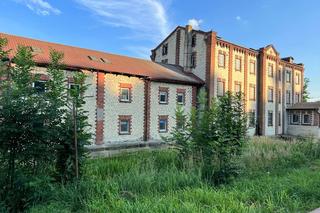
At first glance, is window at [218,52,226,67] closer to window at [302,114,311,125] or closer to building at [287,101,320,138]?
building at [287,101,320,138]

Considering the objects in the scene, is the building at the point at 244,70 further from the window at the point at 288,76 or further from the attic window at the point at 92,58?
the attic window at the point at 92,58

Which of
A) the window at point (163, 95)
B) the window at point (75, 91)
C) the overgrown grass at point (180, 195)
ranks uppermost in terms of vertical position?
the window at point (163, 95)

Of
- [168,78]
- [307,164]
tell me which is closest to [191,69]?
[168,78]

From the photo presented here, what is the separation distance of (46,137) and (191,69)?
2741cm

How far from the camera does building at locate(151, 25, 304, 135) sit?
31547 millimetres

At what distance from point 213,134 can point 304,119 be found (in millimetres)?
34154

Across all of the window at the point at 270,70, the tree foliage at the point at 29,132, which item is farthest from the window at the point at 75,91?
the window at the point at 270,70

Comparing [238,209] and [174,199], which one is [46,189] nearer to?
[174,199]

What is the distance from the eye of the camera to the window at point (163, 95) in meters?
26.9

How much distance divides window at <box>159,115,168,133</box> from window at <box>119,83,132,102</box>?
12.3 feet

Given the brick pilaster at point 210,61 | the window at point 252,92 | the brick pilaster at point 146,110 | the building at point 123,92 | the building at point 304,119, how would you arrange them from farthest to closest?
the building at point 304,119
the window at point 252,92
the brick pilaster at point 210,61
the brick pilaster at point 146,110
the building at point 123,92

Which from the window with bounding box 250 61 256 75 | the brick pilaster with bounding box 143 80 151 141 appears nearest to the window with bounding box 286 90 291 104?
the window with bounding box 250 61 256 75

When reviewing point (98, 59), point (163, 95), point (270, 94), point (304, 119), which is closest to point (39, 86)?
point (98, 59)

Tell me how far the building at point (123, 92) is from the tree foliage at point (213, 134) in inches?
460
